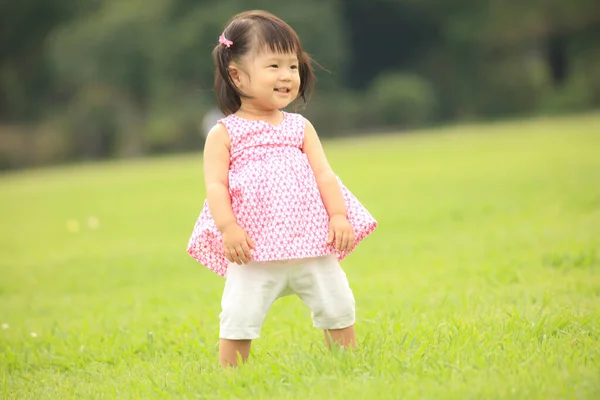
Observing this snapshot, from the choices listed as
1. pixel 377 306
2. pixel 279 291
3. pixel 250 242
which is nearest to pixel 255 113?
pixel 250 242

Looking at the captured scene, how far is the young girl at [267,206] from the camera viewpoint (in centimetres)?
348

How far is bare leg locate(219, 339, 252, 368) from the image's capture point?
11.8ft

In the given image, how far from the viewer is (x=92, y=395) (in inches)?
143

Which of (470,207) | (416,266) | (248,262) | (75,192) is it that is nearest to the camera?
(248,262)

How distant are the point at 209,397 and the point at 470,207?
7.59 metres

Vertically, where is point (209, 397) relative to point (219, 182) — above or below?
below

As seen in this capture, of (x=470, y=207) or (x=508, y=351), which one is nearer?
(x=508, y=351)

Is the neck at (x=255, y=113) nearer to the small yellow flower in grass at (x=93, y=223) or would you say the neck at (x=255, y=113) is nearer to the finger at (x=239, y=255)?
the finger at (x=239, y=255)

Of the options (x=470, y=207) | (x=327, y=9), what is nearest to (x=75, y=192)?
(x=470, y=207)

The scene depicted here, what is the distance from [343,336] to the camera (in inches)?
143

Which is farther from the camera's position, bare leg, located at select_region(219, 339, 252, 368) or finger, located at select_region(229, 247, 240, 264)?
bare leg, located at select_region(219, 339, 252, 368)

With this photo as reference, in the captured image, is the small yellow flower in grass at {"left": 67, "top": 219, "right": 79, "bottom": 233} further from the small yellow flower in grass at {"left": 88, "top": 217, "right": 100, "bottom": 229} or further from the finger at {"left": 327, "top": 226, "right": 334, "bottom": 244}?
the finger at {"left": 327, "top": 226, "right": 334, "bottom": 244}

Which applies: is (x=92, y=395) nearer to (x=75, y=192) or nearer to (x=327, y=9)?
(x=75, y=192)

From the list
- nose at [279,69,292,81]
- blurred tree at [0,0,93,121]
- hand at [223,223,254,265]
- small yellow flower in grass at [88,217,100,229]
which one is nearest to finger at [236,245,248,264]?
hand at [223,223,254,265]
